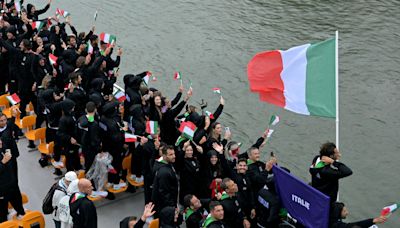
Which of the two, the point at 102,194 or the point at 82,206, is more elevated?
Answer: the point at 82,206

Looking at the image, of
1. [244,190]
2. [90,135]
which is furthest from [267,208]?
[90,135]

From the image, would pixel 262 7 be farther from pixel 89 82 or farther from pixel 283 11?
pixel 89 82

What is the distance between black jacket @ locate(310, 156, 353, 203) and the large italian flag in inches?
30.0

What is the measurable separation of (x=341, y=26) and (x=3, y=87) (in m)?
13.0

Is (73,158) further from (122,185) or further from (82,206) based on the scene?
(82,206)

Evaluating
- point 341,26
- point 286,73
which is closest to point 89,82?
point 286,73

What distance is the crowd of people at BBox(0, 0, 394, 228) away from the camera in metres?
6.45

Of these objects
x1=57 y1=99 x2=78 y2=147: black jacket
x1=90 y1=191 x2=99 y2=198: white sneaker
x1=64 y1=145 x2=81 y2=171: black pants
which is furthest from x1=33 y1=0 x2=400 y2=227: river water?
x1=57 y1=99 x2=78 y2=147: black jacket

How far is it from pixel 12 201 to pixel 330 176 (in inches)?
175

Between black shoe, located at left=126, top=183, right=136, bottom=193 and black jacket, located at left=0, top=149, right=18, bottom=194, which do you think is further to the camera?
black shoe, located at left=126, top=183, right=136, bottom=193

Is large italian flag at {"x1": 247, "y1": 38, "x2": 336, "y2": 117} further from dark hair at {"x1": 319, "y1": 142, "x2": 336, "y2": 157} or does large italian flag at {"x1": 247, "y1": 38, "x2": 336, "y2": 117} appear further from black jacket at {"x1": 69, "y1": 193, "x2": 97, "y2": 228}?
black jacket at {"x1": 69, "y1": 193, "x2": 97, "y2": 228}

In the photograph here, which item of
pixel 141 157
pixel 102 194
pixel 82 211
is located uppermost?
pixel 82 211

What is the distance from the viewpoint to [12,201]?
24.4ft

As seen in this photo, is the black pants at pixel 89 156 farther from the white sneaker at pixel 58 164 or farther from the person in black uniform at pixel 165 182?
the person in black uniform at pixel 165 182
